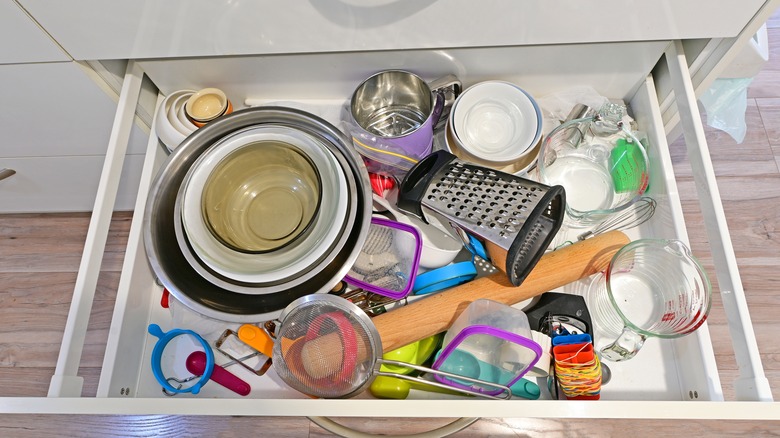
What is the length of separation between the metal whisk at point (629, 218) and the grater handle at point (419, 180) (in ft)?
0.73

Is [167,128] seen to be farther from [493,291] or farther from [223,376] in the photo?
[493,291]

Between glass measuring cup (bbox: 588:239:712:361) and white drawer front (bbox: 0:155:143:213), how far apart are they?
2.67 feet

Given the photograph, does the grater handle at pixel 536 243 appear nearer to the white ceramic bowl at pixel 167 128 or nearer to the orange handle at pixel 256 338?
the orange handle at pixel 256 338

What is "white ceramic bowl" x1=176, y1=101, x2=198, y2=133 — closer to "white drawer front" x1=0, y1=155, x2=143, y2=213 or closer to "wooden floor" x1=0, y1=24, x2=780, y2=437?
"white drawer front" x1=0, y1=155, x2=143, y2=213

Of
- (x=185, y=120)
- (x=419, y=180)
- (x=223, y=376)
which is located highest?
(x=185, y=120)

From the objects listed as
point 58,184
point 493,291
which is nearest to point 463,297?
point 493,291

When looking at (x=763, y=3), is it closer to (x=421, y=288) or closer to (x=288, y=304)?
(x=421, y=288)

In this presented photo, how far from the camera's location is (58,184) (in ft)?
3.63

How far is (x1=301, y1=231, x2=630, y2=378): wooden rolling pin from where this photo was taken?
0.63 m

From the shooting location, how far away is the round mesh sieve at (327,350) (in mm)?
599

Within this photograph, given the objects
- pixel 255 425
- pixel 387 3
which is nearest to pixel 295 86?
pixel 387 3

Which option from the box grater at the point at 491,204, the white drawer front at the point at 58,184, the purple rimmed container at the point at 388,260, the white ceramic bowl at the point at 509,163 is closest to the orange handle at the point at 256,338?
the purple rimmed container at the point at 388,260

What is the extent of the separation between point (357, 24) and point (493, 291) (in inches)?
14.0

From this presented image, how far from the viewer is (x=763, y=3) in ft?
1.86
